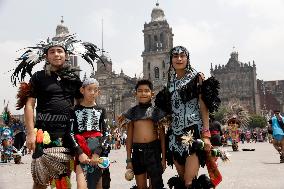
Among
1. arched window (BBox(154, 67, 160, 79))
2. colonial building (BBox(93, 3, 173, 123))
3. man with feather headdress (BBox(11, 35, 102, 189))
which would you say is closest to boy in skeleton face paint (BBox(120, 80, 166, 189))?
man with feather headdress (BBox(11, 35, 102, 189))

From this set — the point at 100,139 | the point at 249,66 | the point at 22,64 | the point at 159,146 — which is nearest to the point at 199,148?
the point at 159,146

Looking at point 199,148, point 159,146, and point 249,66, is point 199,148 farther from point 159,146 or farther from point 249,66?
point 249,66

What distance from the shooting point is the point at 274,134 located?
12.4 metres

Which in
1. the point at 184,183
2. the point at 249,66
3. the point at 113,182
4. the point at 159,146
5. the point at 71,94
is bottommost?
the point at 113,182

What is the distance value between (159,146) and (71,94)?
3.84ft

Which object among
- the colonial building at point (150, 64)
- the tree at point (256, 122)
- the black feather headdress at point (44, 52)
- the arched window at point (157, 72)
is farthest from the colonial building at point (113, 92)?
the black feather headdress at point (44, 52)

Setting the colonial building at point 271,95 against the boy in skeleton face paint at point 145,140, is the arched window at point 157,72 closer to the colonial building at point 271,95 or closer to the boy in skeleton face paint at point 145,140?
the colonial building at point 271,95

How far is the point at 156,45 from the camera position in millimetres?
81062

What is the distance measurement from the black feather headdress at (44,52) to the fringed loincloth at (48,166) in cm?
110

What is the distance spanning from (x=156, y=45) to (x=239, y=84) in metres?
20.1

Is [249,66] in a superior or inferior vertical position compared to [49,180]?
superior

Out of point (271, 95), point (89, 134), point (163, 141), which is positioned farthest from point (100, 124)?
point (271, 95)

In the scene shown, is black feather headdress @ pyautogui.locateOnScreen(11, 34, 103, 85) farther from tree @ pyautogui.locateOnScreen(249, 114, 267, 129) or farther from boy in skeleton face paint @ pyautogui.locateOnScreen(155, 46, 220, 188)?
tree @ pyautogui.locateOnScreen(249, 114, 267, 129)

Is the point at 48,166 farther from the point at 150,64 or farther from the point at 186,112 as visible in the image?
the point at 150,64
